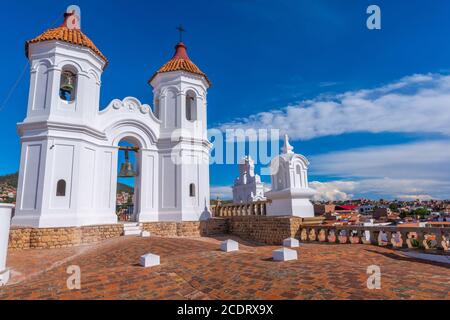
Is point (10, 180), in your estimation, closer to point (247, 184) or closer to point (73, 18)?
point (73, 18)

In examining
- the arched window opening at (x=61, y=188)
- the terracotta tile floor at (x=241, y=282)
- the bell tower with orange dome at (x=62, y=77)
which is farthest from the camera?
the bell tower with orange dome at (x=62, y=77)

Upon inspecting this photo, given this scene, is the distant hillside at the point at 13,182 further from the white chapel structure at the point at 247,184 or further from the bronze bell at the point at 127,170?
the bronze bell at the point at 127,170

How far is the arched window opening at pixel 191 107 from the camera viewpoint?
1748 centimetres

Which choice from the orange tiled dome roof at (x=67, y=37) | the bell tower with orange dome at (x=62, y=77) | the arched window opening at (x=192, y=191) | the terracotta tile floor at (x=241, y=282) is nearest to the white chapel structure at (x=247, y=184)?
the arched window opening at (x=192, y=191)

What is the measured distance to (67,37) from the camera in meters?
13.7

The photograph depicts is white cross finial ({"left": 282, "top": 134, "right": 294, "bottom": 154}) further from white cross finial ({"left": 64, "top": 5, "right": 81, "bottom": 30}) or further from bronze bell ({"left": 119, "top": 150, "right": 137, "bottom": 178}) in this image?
white cross finial ({"left": 64, "top": 5, "right": 81, "bottom": 30})

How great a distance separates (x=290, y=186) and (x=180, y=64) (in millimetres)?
11172

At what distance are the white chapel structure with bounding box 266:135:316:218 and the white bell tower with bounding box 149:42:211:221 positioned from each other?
18.6 ft

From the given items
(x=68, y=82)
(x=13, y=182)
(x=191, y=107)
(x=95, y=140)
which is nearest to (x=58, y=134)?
(x=95, y=140)

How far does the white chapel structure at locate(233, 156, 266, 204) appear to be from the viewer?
78.8 feet

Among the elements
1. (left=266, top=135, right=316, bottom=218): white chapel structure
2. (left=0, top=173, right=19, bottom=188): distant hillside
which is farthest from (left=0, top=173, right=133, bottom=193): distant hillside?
(left=266, top=135, right=316, bottom=218): white chapel structure

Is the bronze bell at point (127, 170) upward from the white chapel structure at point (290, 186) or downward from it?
upward

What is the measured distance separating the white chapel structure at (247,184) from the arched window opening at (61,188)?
580 inches
